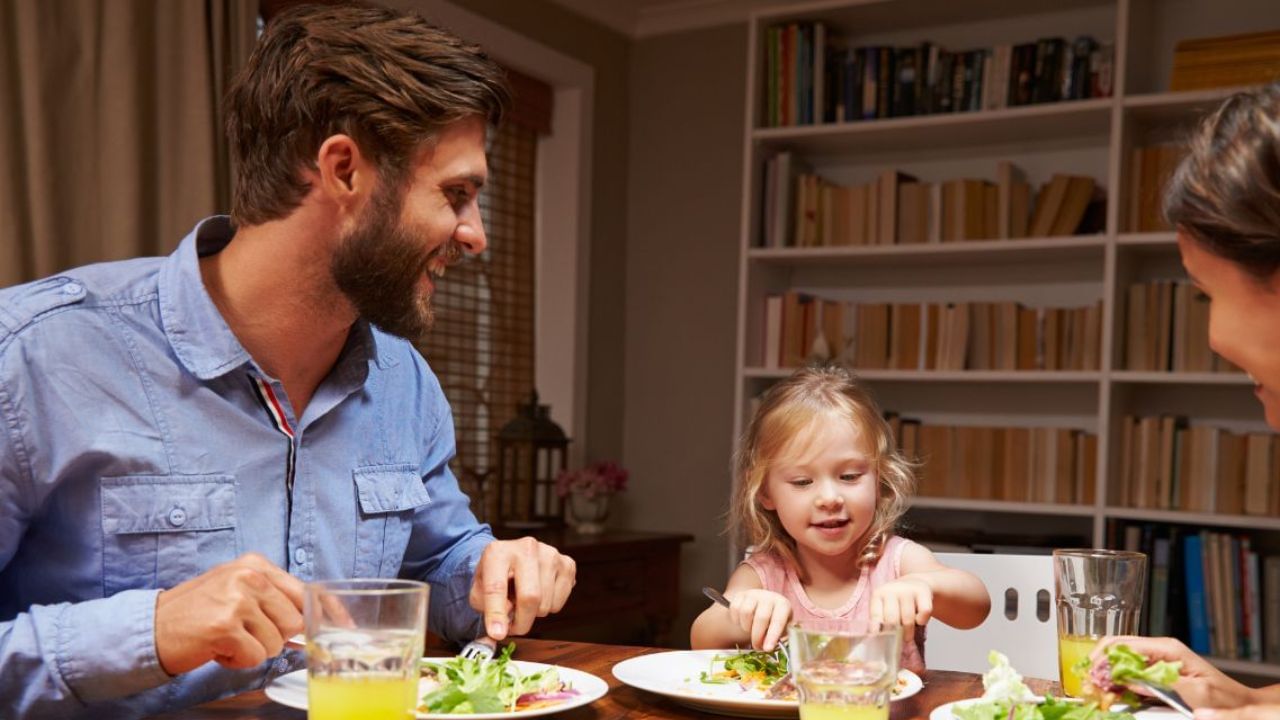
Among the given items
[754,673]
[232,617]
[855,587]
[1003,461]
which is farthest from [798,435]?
[1003,461]

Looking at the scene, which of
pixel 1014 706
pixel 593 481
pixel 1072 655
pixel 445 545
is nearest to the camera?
pixel 1014 706

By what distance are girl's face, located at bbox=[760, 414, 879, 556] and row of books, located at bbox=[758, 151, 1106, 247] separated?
80.0 inches

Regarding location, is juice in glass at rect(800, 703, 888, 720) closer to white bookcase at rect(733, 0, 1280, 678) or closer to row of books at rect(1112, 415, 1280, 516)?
white bookcase at rect(733, 0, 1280, 678)

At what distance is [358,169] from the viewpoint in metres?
1.44

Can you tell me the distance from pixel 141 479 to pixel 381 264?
0.37 metres

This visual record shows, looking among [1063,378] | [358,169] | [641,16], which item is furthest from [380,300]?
[641,16]

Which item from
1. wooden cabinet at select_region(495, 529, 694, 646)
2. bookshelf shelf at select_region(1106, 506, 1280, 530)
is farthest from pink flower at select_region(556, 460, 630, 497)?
bookshelf shelf at select_region(1106, 506, 1280, 530)

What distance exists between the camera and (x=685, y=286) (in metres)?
4.61

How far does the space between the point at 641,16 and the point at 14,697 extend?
13.1 ft

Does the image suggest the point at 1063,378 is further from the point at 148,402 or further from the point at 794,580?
the point at 148,402

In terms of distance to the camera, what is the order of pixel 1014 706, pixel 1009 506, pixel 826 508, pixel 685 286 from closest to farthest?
pixel 1014 706 → pixel 826 508 → pixel 1009 506 → pixel 685 286

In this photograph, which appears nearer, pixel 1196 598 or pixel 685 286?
pixel 1196 598

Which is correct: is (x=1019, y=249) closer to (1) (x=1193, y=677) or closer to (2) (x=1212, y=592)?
(2) (x=1212, y=592)

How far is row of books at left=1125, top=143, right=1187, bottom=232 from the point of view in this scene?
3.40 metres
